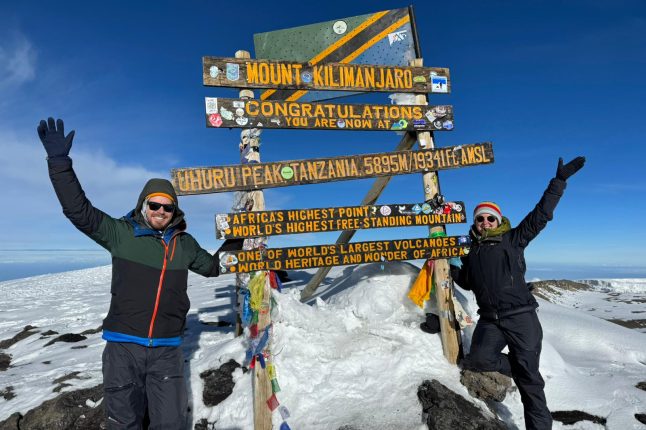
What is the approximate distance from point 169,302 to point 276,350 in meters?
2.29

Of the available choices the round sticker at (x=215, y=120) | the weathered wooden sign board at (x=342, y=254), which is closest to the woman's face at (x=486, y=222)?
the weathered wooden sign board at (x=342, y=254)

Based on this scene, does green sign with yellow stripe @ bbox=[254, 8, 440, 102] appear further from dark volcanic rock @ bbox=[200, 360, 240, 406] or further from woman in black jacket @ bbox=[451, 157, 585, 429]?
dark volcanic rock @ bbox=[200, 360, 240, 406]

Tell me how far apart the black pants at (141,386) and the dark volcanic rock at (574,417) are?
4.56 meters

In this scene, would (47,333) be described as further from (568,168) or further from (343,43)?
(568,168)

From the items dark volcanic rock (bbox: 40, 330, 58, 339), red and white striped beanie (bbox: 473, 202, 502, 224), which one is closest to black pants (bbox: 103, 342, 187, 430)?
red and white striped beanie (bbox: 473, 202, 502, 224)

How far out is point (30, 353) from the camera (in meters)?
7.29

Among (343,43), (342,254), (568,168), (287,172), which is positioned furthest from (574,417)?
(343,43)

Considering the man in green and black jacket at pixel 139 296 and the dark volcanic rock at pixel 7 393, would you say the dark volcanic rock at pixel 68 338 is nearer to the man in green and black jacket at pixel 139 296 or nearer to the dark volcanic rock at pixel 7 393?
the dark volcanic rock at pixel 7 393

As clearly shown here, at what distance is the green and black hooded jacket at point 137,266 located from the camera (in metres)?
2.94

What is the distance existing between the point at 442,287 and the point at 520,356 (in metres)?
1.56

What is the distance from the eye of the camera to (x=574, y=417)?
457 centimetres

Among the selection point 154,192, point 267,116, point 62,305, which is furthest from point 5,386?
point 62,305

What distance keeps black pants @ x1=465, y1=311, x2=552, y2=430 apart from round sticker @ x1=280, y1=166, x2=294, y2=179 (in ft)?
10.3

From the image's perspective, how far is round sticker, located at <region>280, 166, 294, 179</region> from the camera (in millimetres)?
5012
